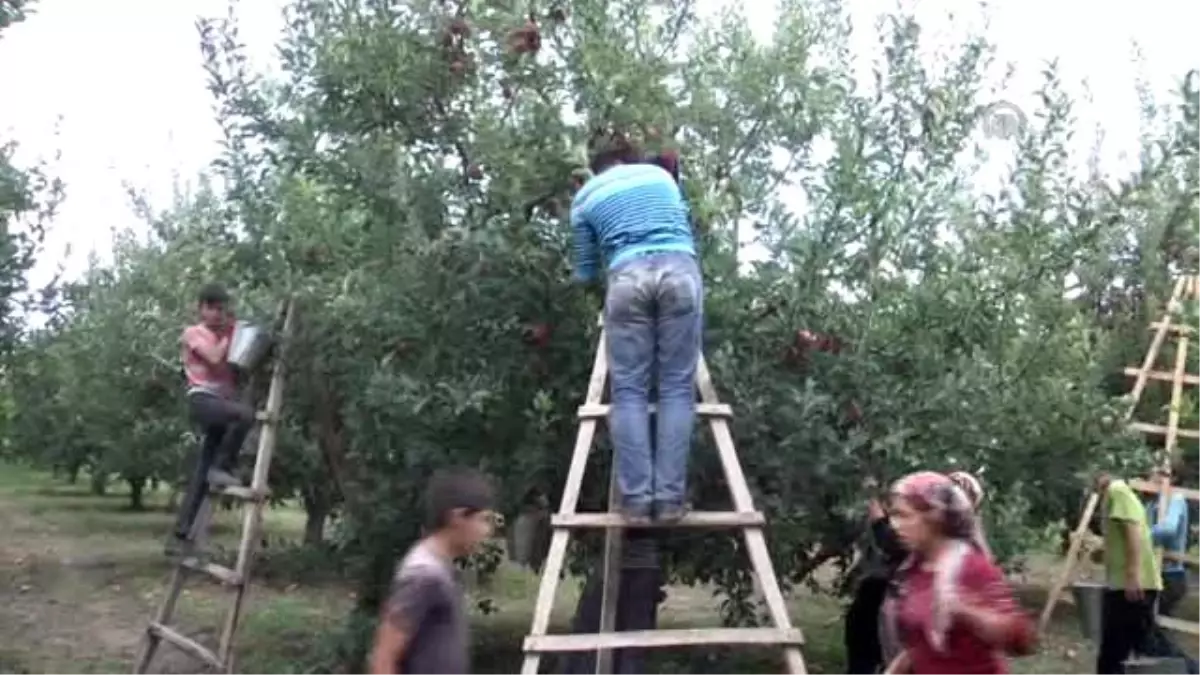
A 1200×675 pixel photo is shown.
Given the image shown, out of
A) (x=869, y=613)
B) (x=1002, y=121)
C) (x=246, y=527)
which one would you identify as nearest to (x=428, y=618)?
(x=869, y=613)

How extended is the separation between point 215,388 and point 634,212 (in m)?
3.32

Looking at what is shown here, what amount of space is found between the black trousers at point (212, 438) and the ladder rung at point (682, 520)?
3.18 metres

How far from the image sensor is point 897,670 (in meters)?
5.50

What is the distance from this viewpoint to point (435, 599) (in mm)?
5051

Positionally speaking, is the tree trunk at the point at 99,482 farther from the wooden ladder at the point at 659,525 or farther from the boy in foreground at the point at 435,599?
the boy in foreground at the point at 435,599

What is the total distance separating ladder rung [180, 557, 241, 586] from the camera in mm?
8969

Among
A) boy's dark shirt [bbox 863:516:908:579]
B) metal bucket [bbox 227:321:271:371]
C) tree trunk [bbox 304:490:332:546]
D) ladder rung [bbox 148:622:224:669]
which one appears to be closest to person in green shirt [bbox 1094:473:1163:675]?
boy's dark shirt [bbox 863:516:908:579]

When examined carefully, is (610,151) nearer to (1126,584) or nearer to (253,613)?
(1126,584)

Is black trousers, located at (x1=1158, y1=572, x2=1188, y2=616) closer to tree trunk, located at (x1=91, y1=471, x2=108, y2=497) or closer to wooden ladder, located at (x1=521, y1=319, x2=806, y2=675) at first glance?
wooden ladder, located at (x1=521, y1=319, x2=806, y2=675)

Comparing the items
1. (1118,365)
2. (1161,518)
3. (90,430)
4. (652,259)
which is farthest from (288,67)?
(90,430)

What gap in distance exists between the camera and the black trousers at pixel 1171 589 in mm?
12312

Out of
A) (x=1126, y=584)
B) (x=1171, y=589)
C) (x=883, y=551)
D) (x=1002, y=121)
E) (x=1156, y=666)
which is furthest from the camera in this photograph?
(x=1171, y=589)

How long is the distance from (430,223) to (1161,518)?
20.6ft

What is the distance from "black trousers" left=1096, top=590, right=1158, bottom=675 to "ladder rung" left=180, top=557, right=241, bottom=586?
495cm
